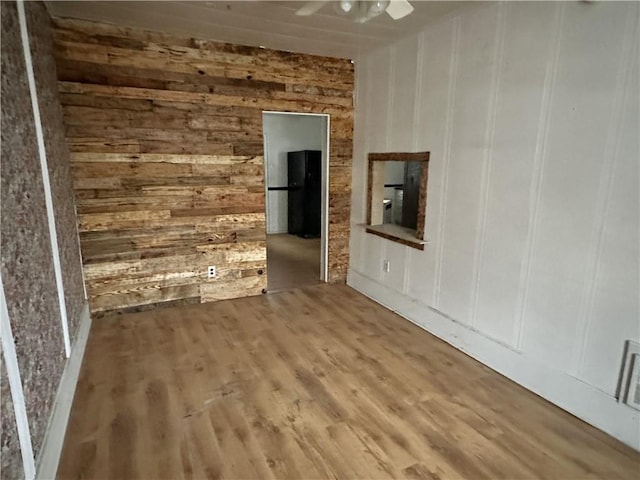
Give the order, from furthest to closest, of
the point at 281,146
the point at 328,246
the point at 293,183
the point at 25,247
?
1. the point at 281,146
2. the point at 293,183
3. the point at 328,246
4. the point at 25,247

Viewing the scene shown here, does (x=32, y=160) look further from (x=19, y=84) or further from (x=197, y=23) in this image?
(x=197, y=23)

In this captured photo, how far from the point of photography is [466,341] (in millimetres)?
2930

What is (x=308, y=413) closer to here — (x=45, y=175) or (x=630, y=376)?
(x=630, y=376)

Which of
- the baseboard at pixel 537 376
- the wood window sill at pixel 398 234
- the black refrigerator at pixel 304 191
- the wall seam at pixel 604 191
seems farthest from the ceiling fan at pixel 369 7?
the black refrigerator at pixel 304 191

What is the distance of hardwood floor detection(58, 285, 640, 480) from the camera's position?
6.02 feet

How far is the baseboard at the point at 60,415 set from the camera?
1662 millimetres

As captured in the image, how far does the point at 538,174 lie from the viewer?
2.34m

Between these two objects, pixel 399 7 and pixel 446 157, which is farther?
pixel 446 157

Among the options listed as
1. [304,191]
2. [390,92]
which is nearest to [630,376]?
[390,92]

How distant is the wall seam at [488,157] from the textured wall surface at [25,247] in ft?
8.92

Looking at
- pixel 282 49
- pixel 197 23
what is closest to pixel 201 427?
pixel 197 23

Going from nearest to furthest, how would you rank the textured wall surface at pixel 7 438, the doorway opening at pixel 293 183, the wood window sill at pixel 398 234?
the textured wall surface at pixel 7 438
the wood window sill at pixel 398 234
the doorway opening at pixel 293 183

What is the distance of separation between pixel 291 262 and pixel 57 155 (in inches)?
130

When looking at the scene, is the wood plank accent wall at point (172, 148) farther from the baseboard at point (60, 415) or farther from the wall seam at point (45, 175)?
the wall seam at point (45, 175)
